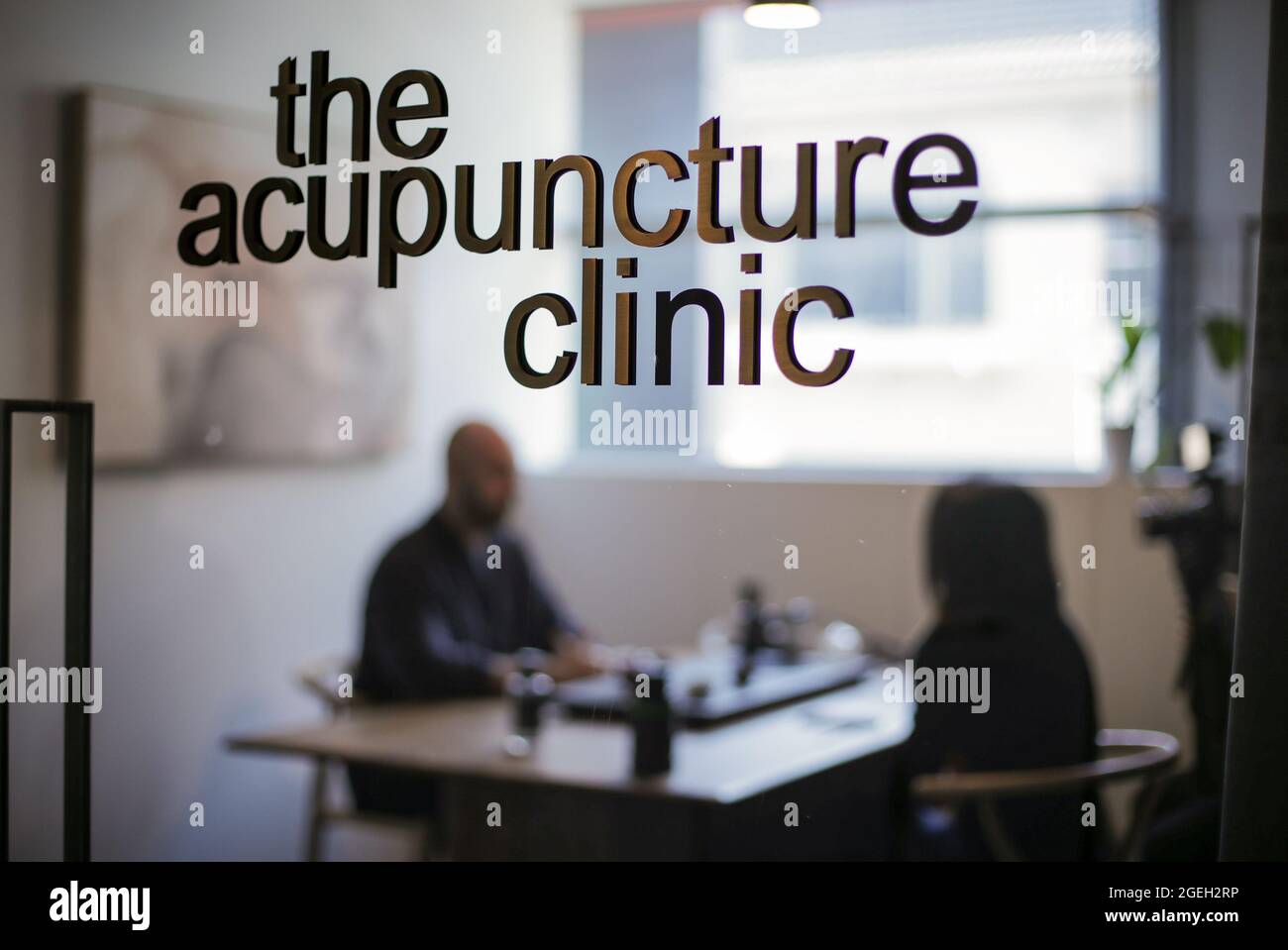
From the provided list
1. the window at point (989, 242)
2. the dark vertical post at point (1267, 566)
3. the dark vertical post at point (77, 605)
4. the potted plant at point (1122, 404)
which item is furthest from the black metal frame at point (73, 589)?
the potted plant at point (1122, 404)

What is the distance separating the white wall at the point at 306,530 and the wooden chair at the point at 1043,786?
0.11 metres

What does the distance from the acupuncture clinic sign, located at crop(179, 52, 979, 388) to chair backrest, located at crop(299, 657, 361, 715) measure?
1627 mm

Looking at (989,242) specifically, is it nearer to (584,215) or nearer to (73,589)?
(584,215)

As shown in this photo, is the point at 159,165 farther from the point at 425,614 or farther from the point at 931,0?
the point at 931,0

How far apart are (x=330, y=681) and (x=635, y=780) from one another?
1334 millimetres

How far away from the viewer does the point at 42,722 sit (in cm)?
190

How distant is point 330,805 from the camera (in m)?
3.62

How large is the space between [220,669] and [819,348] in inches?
86.1

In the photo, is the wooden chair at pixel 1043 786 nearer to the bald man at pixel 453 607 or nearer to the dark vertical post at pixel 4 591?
the bald man at pixel 453 607

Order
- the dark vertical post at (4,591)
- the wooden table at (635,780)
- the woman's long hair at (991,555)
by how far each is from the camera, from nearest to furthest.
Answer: the dark vertical post at (4,591), the wooden table at (635,780), the woman's long hair at (991,555)

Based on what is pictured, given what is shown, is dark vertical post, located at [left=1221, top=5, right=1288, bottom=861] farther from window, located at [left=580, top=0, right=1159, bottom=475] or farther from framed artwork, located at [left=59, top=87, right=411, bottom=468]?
window, located at [left=580, top=0, right=1159, bottom=475]

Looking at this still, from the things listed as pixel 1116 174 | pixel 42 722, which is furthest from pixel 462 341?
pixel 1116 174

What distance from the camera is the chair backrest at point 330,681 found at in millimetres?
3281
